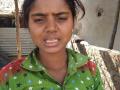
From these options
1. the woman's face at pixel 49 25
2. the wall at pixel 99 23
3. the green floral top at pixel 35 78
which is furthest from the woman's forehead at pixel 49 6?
the wall at pixel 99 23

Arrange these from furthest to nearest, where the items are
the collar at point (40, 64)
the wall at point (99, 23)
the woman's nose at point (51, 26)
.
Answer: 1. the wall at point (99, 23)
2. the collar at point (40, 64)
3. the woman's nose at point (51, 26)

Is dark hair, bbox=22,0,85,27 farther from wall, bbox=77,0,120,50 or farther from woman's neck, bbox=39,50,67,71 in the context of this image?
wall, bbox=77,0,120,50

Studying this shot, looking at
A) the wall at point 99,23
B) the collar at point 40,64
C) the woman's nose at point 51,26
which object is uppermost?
the woman's nose at point 51,26

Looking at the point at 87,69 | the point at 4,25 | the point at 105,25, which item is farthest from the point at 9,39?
the point at 87,69

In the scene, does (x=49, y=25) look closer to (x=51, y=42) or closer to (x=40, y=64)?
(x=51, y=42)

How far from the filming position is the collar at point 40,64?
1634 mm

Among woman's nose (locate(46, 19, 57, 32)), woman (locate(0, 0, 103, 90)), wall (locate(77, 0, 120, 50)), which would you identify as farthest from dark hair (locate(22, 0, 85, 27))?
wall (locate(77, 0, 120, 50))

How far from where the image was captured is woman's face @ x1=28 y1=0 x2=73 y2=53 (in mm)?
1548

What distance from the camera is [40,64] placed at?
166cm

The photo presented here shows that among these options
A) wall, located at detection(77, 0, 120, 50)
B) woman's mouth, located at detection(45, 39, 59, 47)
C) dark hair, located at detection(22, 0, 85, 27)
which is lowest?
A: wall, located at detection(77, 0, 120, 50)

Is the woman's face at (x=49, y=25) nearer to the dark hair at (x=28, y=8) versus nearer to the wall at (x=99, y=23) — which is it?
the dark hair at (x=28, y=8)

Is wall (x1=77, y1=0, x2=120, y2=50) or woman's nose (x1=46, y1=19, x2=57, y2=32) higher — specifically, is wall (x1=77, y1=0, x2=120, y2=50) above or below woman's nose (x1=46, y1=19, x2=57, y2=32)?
below

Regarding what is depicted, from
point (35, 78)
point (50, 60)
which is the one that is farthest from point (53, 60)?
point (35, 78)

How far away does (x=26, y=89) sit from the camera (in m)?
1.60
